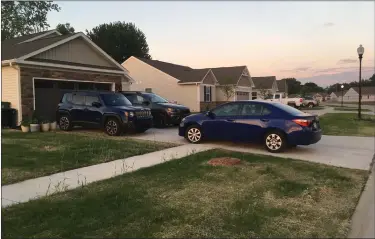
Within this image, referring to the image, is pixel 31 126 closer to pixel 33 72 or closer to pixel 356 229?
pixel 33 72

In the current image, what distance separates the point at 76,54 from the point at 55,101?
289 centimetres

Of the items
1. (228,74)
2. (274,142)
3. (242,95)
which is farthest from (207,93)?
(274,142)

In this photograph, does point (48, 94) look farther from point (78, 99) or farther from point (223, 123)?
point (223, 123)

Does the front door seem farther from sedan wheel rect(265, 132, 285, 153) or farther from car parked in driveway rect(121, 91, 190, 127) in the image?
car parked in driveway rect(121, 91, 190, 127)

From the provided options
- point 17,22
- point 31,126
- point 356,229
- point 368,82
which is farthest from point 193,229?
point 368,82

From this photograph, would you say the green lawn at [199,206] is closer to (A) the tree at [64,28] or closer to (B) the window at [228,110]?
(B) the window at [228,110]

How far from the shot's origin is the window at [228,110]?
407 inches

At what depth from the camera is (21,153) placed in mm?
8906

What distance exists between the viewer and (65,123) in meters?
14.4

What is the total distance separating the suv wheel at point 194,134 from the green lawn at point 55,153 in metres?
0.88

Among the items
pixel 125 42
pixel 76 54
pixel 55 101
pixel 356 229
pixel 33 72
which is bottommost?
pixel 356 229

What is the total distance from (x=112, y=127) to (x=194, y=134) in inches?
142

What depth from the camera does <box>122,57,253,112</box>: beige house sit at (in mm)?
32188

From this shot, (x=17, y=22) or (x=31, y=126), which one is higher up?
(x=17, y=22)
